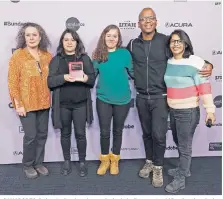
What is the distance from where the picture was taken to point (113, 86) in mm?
2576

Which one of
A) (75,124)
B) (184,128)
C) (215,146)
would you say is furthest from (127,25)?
(215,146)

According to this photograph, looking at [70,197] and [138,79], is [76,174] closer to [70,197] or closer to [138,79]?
[70,197]

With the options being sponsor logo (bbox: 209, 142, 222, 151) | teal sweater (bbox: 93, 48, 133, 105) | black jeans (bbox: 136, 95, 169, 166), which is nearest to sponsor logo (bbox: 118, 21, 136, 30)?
teal sweater (bbox: 93, 48, 133, 105)

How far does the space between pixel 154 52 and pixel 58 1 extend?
1072 mm

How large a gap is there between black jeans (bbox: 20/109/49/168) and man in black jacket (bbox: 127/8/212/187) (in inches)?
34.9

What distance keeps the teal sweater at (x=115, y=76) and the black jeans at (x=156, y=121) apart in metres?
0.16

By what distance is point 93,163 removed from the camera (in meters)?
3.10

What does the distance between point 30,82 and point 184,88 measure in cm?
126

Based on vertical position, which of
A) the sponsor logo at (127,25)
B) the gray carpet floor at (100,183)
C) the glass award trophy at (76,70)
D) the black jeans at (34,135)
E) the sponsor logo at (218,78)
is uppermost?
the sponsor logo at (127,25)

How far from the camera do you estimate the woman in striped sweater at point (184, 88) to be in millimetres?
2262

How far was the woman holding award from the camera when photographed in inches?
96.7

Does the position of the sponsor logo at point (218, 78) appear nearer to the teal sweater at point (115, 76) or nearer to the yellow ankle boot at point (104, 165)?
the teal sweater at point (115, 76)

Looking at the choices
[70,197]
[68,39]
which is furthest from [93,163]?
[68,39]

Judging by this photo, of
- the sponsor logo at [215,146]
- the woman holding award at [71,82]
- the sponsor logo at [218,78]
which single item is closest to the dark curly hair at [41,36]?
the woman holding award at [71,82]
